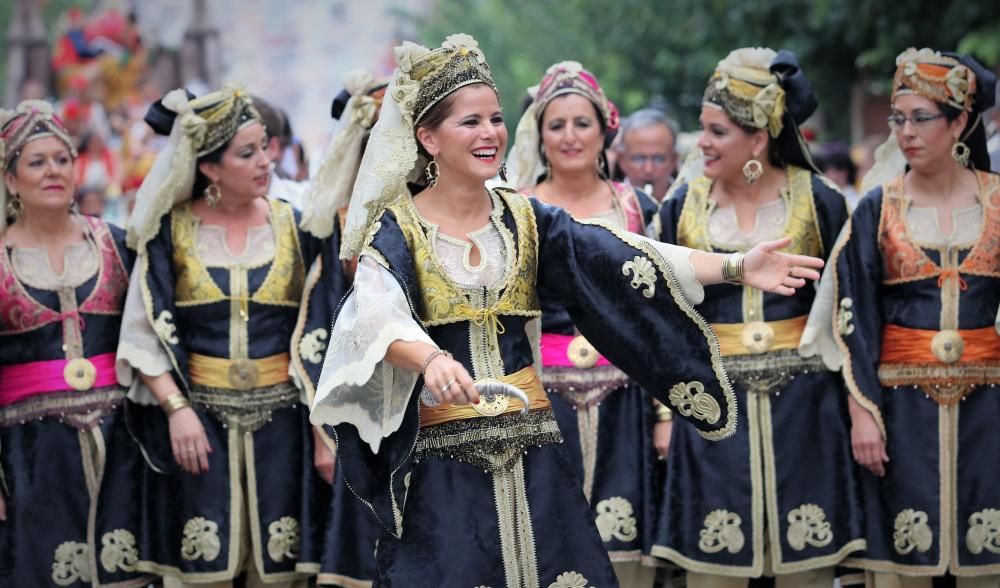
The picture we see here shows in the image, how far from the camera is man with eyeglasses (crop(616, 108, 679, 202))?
7.38 meters

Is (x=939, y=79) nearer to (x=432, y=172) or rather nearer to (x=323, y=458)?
(x=432, y=172)

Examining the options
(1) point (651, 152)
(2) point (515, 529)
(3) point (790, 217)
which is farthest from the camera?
(1) point (651, 152)

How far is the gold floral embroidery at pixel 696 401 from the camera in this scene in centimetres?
425

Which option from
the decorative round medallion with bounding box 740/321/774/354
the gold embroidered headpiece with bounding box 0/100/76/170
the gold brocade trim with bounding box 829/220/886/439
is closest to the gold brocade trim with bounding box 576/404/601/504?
the decorative round medallion with bounding box 740/321/774/354

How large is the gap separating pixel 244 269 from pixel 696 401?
2.23 metres

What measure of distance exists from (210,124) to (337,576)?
74.1 inches

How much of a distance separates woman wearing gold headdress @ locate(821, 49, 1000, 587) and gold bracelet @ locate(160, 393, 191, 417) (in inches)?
102

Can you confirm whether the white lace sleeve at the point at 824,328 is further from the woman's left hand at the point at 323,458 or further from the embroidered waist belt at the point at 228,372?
the embroidered waist belt at the point at 228,372

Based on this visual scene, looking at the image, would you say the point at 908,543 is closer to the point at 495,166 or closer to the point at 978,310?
the point at 978,310

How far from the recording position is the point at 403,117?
4.20 metres

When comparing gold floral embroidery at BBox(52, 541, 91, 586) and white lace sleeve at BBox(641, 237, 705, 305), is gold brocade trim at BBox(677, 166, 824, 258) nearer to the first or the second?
white lace sleeve at BBox(641, 237, 705, 305)

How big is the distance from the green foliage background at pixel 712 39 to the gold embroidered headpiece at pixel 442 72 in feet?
20.6

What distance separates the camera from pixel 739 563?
554 cm

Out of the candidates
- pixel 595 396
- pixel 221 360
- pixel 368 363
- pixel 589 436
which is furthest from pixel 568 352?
pixel 368 363
